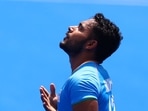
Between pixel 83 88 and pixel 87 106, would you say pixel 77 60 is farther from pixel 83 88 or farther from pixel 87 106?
pixel 87 106

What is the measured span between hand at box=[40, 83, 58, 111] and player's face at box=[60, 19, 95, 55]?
2.50 ft

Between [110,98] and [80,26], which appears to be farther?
[80,26]

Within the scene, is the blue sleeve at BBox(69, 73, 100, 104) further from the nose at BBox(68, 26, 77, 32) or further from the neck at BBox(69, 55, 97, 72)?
the nose at BBox(68, 26, 77, 32)

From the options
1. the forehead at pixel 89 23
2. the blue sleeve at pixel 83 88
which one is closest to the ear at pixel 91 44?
the forehead at pixel 89 23

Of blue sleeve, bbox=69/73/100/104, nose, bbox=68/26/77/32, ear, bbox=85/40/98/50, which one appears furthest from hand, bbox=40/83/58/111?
blue sleeve, bbox=69/73/100/104

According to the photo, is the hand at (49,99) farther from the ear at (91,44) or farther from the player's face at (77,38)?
the ear at (91,44)

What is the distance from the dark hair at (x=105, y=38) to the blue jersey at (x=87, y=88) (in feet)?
1.02

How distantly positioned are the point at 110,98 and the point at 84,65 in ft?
1.74

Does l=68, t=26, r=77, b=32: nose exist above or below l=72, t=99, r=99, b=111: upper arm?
above

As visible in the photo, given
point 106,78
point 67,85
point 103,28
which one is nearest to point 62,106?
point 67,85

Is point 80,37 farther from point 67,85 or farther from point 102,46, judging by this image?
point 67,85

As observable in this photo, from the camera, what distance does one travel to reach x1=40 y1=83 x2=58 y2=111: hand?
23.8 feet

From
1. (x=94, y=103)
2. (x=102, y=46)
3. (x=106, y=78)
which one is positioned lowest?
(x=94, y=103)

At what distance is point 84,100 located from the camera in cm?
603
